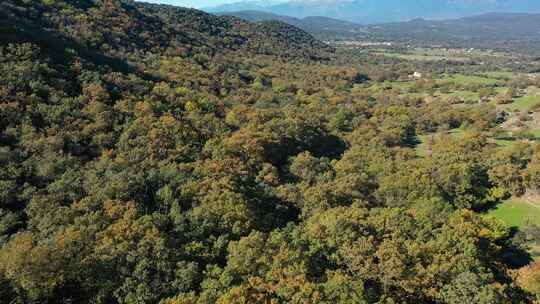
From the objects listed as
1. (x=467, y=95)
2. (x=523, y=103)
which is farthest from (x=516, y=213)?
(x=467, y=95)

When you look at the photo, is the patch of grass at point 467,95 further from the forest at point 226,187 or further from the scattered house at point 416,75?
the scattered house at point 416,75

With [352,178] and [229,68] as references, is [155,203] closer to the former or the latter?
[352,178]

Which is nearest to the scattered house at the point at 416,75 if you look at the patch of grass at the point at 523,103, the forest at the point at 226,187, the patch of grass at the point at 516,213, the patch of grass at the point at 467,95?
the patch of grass at the point at 467,95

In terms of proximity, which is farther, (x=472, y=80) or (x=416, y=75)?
(x=416, y=75)

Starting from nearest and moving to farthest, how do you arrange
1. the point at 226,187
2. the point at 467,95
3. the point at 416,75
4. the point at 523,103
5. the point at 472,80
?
1. the point at 226,187
2. the point at 523,103
3. the point at 467,95
4. the point at 472,80
5. the point at 416,75

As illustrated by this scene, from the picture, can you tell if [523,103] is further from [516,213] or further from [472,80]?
[516,213]

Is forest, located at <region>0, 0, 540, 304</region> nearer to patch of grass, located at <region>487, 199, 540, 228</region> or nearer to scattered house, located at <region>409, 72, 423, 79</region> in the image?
patch of grass, located at <region>487, 199, 540, 228</region>
